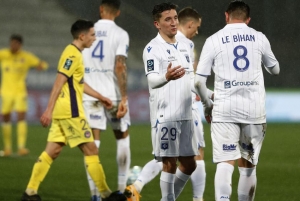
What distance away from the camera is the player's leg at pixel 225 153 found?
6977 mm

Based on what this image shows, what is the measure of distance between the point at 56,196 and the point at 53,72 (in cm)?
1234

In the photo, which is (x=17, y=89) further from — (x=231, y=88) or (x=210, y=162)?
(x=231, y=88)

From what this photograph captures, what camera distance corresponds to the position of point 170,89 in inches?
289

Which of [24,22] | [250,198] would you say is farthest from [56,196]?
[24,22]

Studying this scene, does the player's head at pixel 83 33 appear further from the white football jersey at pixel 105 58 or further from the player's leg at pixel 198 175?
the player's leg at pixel 198 175

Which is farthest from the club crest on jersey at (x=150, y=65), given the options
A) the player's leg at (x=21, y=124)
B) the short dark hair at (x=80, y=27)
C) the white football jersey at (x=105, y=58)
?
the player's leg at (x=21, y=124)

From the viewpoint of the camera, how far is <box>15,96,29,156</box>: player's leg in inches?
545

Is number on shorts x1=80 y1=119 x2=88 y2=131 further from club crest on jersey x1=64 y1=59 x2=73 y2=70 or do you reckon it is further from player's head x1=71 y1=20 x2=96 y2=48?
player's head x1=71 y1=20 x2=96 y2=48

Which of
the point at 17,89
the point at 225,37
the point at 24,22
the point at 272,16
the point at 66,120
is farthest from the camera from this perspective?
the point at 24,22

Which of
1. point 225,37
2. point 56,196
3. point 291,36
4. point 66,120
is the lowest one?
point 56,196

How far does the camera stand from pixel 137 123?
20.3 meters

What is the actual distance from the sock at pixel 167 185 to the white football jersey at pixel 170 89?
0.50 metres

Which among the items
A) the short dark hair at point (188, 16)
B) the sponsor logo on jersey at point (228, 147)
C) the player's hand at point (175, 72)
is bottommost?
the sponsor logo on jersey at point (228, 147)

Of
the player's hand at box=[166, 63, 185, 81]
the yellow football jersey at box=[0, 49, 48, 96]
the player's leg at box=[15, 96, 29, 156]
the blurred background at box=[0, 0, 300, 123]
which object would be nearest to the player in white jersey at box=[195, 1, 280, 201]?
the player's hand at box=[166, 63, 185, 81]
